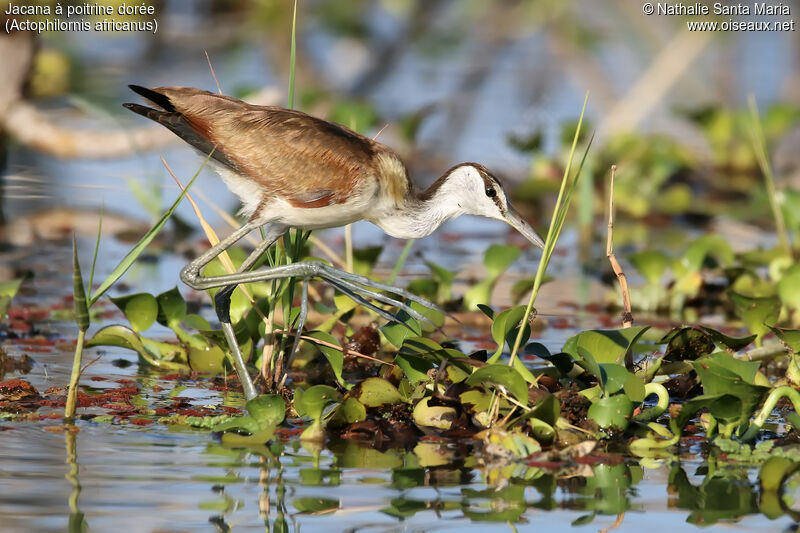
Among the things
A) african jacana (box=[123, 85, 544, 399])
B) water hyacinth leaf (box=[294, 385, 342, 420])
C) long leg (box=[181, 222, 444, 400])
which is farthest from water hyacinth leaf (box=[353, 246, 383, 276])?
water hyacinth leaf (box=[294, 385, 342, 420])

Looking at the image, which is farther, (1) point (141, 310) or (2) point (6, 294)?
(2) point (6, 294)

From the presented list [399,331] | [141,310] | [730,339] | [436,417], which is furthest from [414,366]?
[141,310]

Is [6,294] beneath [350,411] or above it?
above

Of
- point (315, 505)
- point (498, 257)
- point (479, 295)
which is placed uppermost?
point (498, 257)

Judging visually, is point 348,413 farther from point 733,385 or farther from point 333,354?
point 733,385

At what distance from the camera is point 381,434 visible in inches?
Answer: 181

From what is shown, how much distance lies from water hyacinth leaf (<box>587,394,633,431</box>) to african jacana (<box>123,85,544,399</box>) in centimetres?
103

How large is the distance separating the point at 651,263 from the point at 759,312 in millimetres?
1663

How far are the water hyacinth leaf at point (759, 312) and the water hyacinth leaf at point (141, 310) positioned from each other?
8.85 feet

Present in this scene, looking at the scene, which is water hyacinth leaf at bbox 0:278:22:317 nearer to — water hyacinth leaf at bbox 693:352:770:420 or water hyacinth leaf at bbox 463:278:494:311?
water hyacinth leaf at bbox 463:278:494:311

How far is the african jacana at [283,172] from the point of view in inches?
201

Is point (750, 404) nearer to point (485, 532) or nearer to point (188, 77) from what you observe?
point (485, 532)

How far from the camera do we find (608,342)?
189 inches

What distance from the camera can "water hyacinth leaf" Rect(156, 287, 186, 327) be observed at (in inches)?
219
